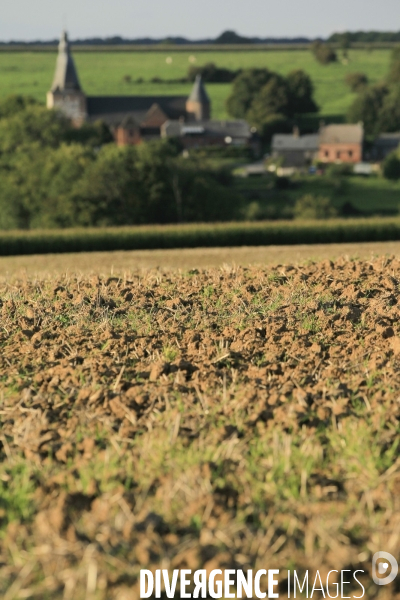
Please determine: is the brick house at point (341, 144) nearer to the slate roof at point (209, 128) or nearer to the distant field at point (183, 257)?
the slate roof at point (209, 128)

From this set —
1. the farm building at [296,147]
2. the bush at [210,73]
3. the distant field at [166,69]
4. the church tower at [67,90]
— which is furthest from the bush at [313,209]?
the bush at [210,73]

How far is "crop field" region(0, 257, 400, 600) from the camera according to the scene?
434cm

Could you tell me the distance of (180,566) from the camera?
14.1 feet

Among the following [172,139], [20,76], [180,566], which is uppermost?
[20,76]

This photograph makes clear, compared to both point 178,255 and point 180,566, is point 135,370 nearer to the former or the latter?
point 180,566

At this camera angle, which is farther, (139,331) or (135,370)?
(139,331)

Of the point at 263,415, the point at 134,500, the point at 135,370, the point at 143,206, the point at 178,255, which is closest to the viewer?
the point at 134,500

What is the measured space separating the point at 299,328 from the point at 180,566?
4624mm

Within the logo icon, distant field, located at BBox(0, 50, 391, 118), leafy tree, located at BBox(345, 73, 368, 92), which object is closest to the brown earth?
the logo icon

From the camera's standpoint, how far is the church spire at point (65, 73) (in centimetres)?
12200

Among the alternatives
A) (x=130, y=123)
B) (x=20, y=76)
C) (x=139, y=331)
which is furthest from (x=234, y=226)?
(x=20, y=76)

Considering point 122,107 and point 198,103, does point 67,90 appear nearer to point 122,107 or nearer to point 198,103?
point 122,107

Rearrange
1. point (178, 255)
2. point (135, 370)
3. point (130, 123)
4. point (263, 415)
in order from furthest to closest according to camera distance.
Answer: point (130, 123)
point (178, 255)
point (135, 370)
point (263, 415)

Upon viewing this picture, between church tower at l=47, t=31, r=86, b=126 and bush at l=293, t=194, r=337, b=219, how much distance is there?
199 ft
